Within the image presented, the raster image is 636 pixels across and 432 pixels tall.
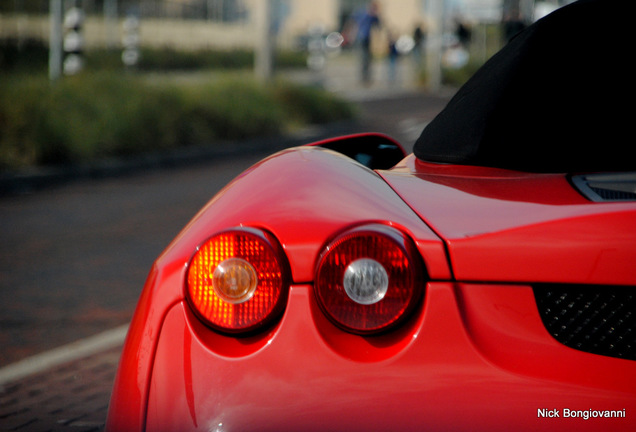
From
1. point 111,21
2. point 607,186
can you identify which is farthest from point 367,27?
point 607,186

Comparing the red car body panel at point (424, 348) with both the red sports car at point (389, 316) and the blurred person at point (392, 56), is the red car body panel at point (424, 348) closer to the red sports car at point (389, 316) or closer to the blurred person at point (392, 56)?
the red sports car at point (389, 316)

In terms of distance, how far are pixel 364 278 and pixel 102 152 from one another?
11.5 meters

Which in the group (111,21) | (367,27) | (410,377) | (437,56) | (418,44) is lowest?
(418,44)

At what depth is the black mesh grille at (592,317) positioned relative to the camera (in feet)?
4.95

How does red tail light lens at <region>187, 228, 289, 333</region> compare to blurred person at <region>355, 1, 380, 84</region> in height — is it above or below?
A: above

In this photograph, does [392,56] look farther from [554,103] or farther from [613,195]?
[613,195]

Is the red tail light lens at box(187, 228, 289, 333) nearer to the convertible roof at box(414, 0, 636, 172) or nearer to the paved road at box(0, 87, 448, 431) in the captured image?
the convertible roof at box(414, 0, 636, 172)

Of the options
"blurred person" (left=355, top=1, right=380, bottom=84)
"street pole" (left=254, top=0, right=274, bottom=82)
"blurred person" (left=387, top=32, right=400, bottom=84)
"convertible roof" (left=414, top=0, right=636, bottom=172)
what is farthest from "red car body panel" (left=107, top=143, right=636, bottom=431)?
"blurred person" (left=387, top=32, right=400, bottom=84)

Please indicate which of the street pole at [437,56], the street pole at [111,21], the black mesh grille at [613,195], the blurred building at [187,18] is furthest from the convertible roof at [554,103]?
the street pole at [111,21]

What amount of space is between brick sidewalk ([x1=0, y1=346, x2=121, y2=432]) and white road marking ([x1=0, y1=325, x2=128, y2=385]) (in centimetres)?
7

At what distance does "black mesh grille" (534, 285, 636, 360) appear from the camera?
1.51 metres

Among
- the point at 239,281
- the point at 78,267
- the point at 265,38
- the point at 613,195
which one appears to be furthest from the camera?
the point at 265,38

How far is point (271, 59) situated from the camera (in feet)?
63.4

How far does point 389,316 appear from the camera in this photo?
1539 millimetres
